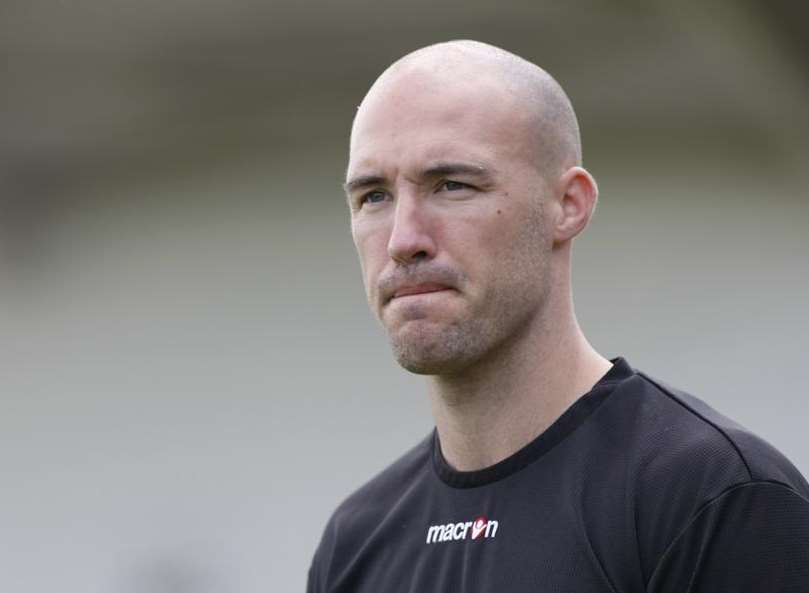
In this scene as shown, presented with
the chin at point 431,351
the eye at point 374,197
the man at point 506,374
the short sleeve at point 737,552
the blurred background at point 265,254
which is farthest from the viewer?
the blurred background at point 265,254

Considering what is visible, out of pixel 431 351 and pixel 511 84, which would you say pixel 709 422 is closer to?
pixel 431 351

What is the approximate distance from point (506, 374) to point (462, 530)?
0.26 metres

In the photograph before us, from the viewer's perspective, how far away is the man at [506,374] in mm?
2178

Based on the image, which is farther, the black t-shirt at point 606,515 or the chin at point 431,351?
the chin at point 431,351

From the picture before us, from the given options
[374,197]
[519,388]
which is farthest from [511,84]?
[519,388]

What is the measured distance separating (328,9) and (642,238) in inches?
51.9

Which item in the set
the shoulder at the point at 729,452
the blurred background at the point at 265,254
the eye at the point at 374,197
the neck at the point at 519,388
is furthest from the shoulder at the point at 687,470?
the blurred background at the point at 265,254

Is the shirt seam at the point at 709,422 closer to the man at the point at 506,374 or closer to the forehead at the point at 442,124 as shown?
the man at the point at 506,374

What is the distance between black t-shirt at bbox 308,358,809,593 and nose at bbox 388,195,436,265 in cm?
36

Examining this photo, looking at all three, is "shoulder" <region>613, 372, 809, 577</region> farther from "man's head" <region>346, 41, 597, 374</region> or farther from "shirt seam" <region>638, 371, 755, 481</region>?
"man's head" <region>346, 41, 597, 374</region>

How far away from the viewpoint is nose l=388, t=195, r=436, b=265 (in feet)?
7.65

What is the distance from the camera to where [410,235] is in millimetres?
2342

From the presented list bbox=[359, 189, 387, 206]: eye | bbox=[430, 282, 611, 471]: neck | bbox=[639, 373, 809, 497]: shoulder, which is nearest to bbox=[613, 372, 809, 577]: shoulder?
bbox=[639, 373, 809, 497]: shoulder

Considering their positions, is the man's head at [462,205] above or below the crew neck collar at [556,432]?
above
